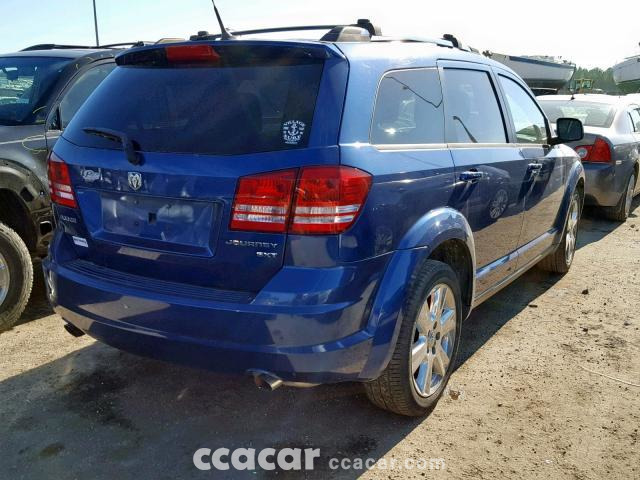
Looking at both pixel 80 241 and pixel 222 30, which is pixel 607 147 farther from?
pixel 80 241

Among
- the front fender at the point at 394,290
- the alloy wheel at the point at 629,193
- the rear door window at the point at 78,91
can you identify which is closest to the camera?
the front fender at the point at 394,290

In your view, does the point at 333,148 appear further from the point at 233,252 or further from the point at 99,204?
the point at 99,204

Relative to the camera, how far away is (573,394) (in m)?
3.36

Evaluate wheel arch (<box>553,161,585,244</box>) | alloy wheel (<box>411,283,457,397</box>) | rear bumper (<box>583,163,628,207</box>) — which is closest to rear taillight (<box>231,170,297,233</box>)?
alloy wheel (<box>411,283,457,397</box>)

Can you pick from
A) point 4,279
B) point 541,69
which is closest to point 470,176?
point 4,279

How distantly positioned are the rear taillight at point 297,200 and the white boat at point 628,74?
171 feet

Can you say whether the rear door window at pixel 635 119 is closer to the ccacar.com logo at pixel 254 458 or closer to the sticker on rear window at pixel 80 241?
the ccacar.com logo at pixel 254 458

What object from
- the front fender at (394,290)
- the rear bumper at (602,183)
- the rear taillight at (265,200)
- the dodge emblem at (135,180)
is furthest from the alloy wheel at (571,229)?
the dodge emblem at (135,180)

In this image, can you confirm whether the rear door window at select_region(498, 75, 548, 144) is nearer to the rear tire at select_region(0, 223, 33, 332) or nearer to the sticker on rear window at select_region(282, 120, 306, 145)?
the sticker on rear window at select_region(282, 120, 306, 145)

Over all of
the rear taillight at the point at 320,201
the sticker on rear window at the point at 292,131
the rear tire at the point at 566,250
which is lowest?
the rear tire at the point at 566,250

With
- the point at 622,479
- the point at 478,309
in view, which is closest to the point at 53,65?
the point at 478,309

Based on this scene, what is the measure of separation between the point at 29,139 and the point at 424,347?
3037mm

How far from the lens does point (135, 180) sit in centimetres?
258

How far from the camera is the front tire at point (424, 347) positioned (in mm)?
2750
